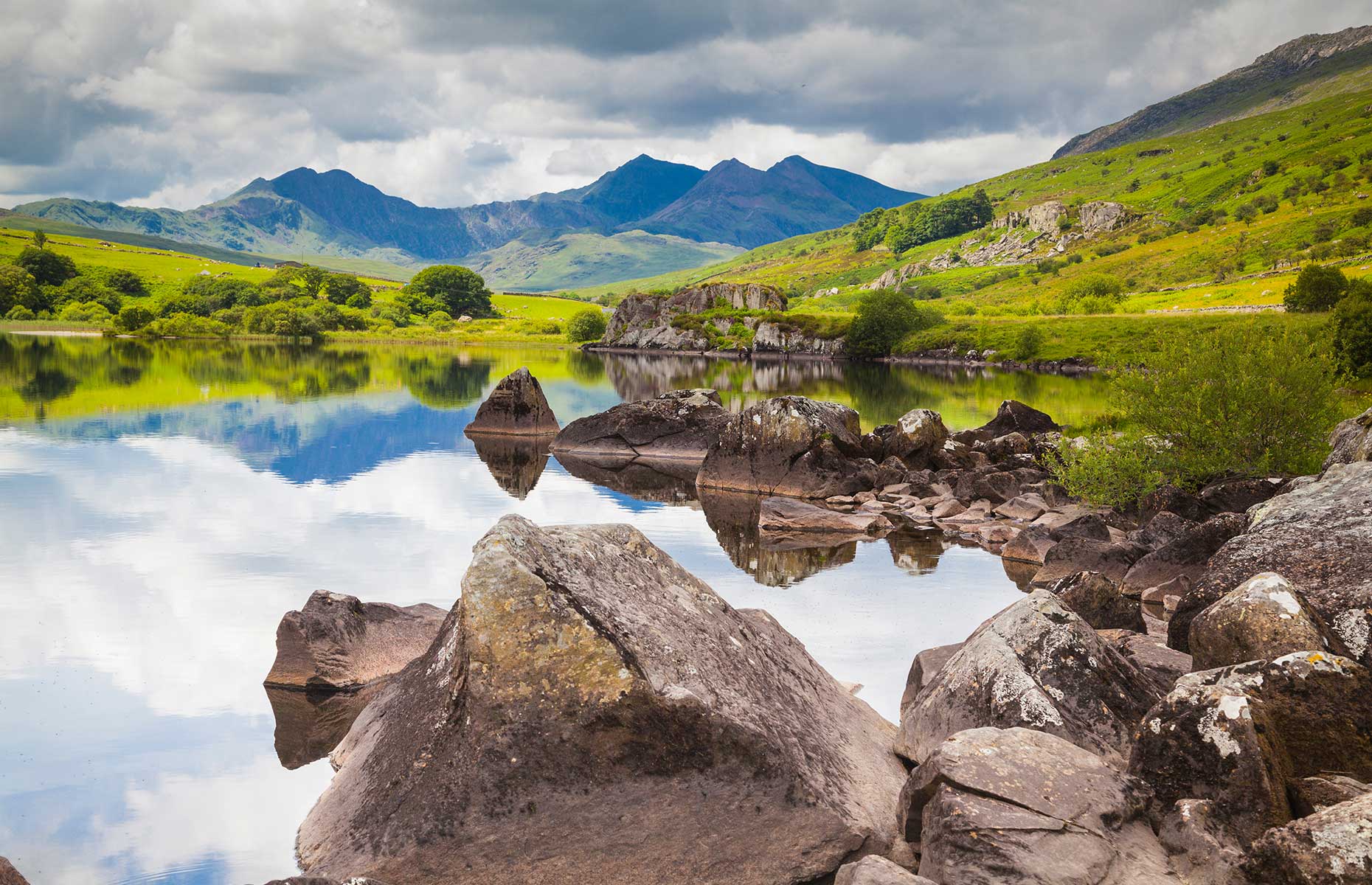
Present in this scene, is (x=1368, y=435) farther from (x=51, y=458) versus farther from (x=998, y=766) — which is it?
(x=51, y=458)

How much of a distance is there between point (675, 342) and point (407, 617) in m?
160

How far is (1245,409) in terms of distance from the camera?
86.8 ft

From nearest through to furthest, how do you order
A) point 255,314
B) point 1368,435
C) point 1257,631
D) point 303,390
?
point 1257,631
point 1368,435
point 303,390
point 255,314

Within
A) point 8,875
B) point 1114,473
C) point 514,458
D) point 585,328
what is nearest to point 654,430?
point 514,458

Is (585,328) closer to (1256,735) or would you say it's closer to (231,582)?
(231,582)

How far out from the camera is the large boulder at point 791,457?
34188mm

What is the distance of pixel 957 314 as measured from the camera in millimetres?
165000

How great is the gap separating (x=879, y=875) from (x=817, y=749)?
257cm

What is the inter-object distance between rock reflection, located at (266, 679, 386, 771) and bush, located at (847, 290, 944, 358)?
13760 centimetres

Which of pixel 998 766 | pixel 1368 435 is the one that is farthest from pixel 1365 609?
pixel 1368 435

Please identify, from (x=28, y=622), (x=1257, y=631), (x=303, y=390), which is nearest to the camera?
(x=1257, y=631)

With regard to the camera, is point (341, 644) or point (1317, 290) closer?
point (341, 644)

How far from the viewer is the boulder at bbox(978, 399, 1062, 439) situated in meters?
44.9

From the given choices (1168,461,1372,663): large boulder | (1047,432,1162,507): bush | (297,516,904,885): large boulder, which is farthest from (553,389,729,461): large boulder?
(297,516,904,885): large boulder
